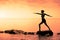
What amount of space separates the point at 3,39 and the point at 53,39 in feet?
12.8

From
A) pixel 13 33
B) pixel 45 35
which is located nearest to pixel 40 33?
pixel 45 35

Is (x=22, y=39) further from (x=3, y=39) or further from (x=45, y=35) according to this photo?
(x=45, y=35)

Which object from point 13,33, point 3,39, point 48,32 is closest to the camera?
point 3,39

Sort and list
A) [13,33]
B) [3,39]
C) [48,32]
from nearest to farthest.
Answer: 1. [3,39]
2. [48,32]
3. [13,33]

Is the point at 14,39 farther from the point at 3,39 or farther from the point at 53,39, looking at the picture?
the point at 53,39

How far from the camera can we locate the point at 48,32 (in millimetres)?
31938

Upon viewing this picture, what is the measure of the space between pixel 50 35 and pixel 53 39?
4.49 metres

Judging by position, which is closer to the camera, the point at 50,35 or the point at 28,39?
the point at 28,39

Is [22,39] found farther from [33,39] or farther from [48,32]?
[48,32]

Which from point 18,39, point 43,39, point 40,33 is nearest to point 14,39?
point 18,39

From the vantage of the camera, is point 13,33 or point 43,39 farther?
point 13,33

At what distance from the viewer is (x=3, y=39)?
26672mm

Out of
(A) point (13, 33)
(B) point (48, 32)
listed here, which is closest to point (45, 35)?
(B) point (48, 32)

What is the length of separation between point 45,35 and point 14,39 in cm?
553
